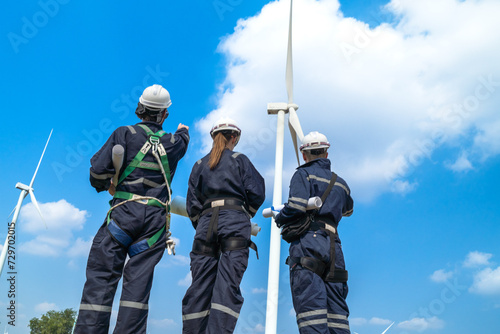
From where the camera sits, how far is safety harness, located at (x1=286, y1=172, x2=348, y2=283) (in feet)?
22.1

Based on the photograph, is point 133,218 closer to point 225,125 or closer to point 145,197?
point 145,197

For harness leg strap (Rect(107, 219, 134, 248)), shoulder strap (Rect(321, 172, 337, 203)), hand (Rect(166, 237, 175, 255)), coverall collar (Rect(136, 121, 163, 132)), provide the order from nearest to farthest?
harness leg strap (Rect(107, 219, 134, 248)) → hand (Rect(166, 237, 175, 255)) → coverall collar (Rect(136, 121, 163, 132)) → shoulder strap (Rect(321, 172, 337, 203))

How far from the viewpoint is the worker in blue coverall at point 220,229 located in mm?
6133

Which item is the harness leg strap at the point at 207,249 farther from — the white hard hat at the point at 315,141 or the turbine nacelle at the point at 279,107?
the turbine nacelle at the point at 279,107

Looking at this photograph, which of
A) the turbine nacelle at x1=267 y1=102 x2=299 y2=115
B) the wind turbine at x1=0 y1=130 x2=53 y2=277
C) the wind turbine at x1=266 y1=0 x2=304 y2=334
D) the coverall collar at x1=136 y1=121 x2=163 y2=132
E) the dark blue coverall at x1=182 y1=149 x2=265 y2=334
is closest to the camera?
the dark blue coverall at x1=182 y1=149 x2=265 y2=334

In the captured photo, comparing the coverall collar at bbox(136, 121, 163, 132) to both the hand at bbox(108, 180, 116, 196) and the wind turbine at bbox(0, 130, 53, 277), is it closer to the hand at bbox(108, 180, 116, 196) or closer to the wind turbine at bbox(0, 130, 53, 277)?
the hand at bbox(108, 180, 116, 196)

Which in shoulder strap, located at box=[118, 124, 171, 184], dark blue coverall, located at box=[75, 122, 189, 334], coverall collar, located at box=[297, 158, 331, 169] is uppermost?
coverall collar, located at box=[297, 158, 331, 169]

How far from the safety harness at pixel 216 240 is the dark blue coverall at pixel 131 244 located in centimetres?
57

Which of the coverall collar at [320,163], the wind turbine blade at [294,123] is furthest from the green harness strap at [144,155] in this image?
the wind turbine blade at [294,123]

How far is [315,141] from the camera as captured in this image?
771 centimetres

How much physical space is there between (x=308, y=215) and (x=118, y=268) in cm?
284

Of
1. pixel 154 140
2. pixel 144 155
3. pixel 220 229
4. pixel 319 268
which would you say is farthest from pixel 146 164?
pixel 319 268

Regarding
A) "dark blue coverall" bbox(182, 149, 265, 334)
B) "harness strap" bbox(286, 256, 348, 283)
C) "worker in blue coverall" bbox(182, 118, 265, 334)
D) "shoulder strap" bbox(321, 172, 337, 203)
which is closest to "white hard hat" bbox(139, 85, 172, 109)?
"worker in blue coverall" bbox(182, 118, 265, 334)

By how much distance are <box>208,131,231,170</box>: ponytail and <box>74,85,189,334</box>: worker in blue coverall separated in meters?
0.52
